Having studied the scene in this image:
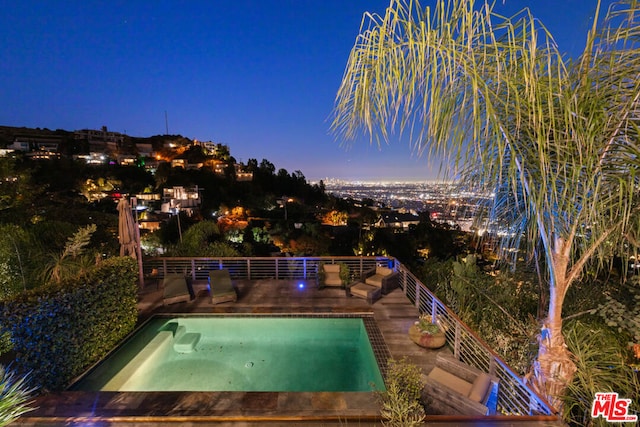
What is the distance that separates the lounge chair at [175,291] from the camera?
6893 millimetres

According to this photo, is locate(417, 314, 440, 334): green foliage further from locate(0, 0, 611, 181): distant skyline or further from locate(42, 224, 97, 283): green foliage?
locate(42, 224, 97, 283): green foliage

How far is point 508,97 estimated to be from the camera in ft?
7.42

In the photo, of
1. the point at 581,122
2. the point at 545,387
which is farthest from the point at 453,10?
the point at 545,387

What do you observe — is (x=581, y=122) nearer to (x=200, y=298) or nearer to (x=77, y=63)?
(x=200, y=298)

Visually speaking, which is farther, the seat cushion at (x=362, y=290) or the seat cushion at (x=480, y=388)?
the seat cushion at (x=362, y=290)

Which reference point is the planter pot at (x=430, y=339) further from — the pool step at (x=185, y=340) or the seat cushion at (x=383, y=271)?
the pool step at (x=185, y=340)

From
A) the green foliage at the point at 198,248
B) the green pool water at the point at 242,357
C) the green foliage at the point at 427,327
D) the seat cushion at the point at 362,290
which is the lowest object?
the green pool water at the point at 242,357

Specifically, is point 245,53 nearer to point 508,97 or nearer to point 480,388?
point 508,97

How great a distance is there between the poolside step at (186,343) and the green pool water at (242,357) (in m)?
0.02

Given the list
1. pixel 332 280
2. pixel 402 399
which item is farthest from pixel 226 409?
pixel 332 280

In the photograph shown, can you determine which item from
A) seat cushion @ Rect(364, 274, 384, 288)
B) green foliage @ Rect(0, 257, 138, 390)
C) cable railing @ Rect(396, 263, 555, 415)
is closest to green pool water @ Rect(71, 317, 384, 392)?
green foliage @ Rect(0, 257, 138, 390)

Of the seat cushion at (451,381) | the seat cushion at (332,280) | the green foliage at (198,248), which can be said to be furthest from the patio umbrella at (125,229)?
the seat cushion at (451,381)

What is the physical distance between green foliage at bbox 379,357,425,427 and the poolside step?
4137mm

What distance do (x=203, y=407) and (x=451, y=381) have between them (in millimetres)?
3153
